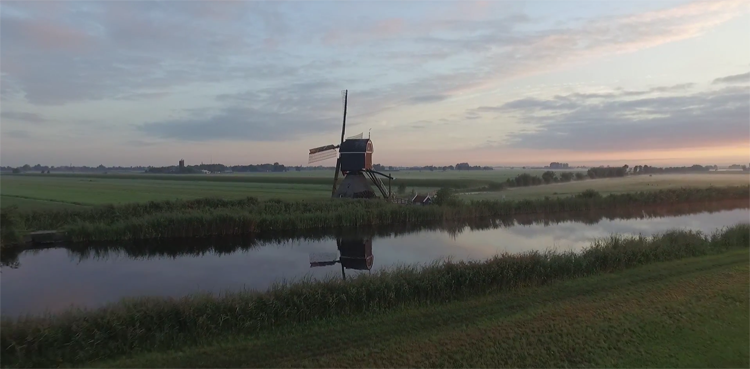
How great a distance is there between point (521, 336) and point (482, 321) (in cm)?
74

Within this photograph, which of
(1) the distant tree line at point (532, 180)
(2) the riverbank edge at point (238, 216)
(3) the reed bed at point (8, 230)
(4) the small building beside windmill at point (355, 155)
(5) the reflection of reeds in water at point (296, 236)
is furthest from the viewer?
(1) the distant tree line at point (532, 180)

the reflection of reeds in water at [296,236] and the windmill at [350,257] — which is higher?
the reflection of reeds in water at [296,236]

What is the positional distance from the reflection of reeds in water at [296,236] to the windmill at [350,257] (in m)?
1.40

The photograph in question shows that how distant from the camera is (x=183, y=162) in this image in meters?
114

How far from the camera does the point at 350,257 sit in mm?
15906

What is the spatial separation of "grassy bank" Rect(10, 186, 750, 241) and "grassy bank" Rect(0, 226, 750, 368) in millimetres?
12446

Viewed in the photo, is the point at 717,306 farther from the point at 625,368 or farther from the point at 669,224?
the point at 669,224

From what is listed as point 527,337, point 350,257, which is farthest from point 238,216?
point 527,337

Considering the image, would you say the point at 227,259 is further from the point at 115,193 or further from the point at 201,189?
the point at 201,189

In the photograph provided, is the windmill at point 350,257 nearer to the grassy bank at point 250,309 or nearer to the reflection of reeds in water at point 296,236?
the reflection of reeds in water at point 296,236

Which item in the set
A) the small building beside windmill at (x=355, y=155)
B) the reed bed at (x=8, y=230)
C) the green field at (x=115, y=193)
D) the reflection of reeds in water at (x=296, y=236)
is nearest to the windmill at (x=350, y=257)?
the reflection of reeds in water at (x=296, y=236)

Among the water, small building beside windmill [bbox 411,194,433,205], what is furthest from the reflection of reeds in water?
small building beside windmill [bbox 411,194,433,205]

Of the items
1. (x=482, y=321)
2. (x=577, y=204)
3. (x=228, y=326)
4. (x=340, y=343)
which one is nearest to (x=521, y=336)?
(x=482, y=321)

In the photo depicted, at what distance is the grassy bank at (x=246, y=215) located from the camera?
1836 centimetres
